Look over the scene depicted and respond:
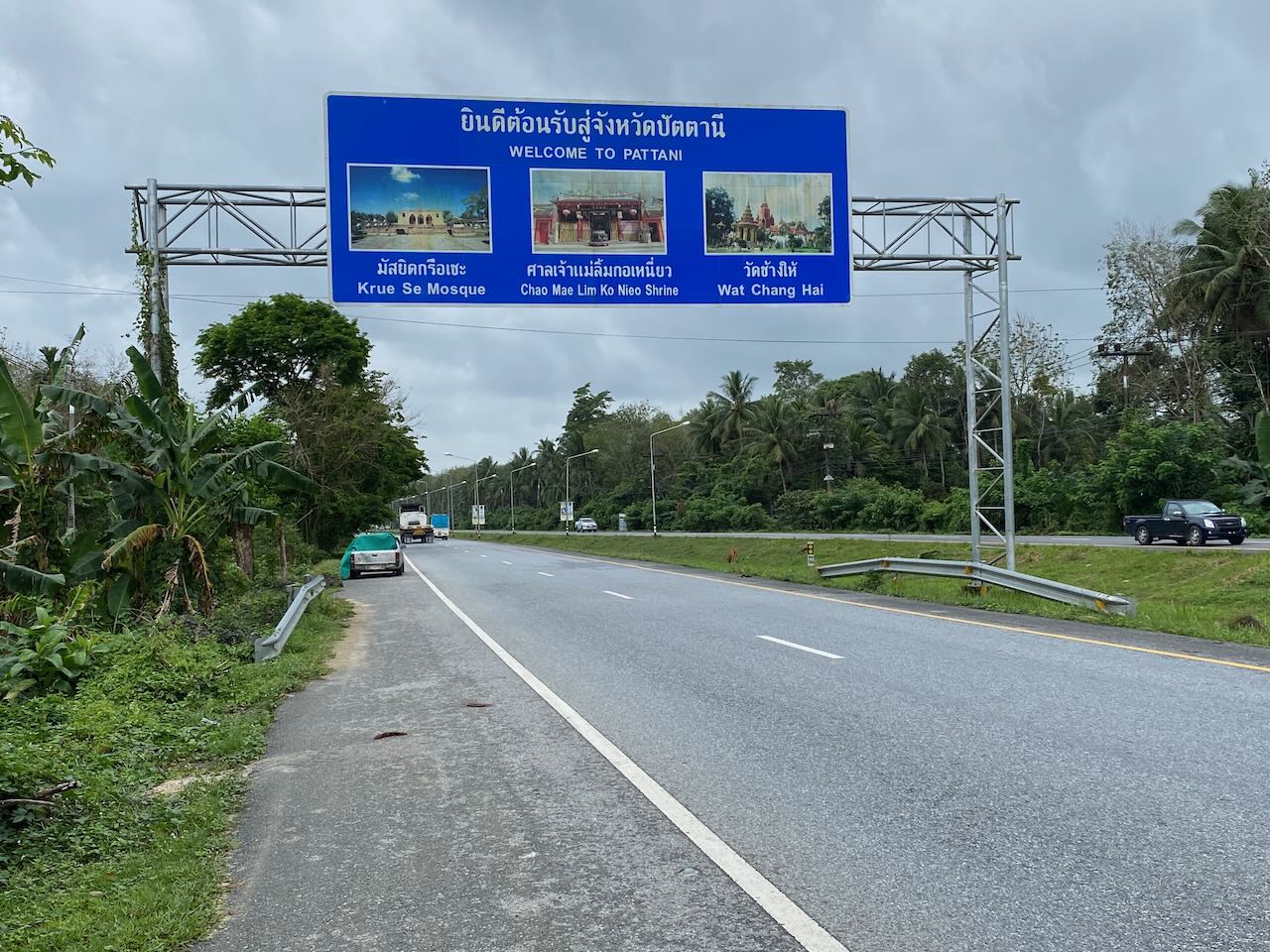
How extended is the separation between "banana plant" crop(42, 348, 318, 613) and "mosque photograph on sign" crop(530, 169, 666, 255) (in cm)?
586

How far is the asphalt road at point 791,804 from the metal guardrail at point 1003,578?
3367 millimetres

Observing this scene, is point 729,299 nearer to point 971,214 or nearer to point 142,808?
point 971,214

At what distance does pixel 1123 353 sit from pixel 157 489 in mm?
55888

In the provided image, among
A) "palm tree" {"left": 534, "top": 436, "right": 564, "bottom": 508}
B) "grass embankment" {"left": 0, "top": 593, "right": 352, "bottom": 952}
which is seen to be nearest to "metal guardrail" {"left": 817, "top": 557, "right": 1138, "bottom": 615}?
"grass embankment" {"left": 0, "top": 593, "right": 352, "bottom": 952}

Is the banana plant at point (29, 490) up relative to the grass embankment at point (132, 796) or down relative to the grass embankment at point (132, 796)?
up

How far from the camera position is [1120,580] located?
2814 centimetres

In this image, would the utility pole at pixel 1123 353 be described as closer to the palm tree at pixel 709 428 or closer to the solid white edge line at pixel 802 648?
the palm tree at pixel 709 428

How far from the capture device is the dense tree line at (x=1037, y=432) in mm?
45438

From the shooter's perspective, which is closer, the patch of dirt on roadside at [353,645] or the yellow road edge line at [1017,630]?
the yellow road edge line at [1017,630]

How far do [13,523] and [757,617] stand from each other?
1073 cm

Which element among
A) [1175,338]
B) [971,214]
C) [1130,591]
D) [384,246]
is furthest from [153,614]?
[1175,338]

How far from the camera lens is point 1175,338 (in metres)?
55.3

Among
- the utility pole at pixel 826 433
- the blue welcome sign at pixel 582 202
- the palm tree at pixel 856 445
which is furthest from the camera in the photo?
the palm tree at pixel 856 445

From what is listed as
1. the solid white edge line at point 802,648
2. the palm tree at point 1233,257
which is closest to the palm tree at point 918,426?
the palm tree at point 1233,257
